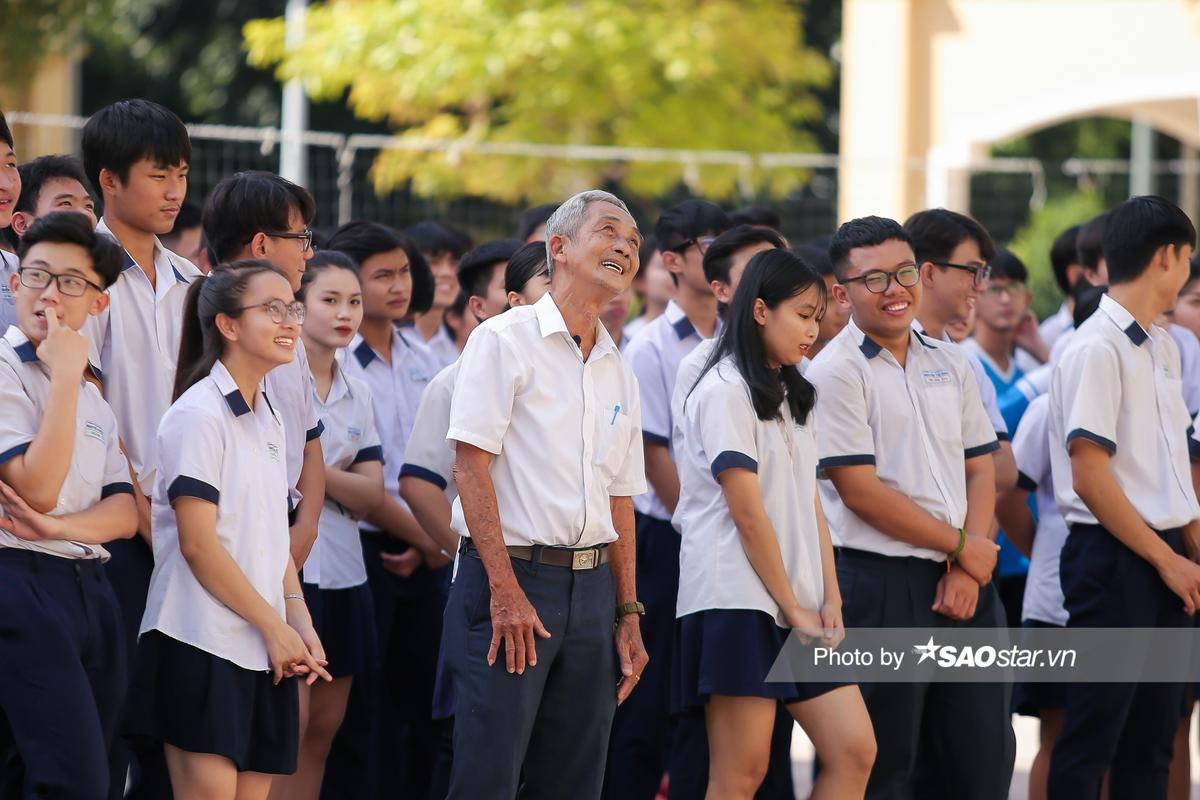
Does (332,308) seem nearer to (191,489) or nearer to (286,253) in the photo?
(286,253)

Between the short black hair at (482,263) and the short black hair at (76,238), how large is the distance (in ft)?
6.73

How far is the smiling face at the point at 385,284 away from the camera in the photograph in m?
5.64

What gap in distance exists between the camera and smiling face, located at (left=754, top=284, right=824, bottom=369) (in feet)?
15.4

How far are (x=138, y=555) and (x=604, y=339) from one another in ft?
4.53

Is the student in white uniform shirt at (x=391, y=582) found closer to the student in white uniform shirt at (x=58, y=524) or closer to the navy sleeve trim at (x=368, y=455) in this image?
the navy sleeve trim at (x=368, y=455)

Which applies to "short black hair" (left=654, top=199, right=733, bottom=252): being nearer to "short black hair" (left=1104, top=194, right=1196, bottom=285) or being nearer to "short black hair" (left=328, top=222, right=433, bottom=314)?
"short black hair" (left=328, top=222, right=433, bottom=314)

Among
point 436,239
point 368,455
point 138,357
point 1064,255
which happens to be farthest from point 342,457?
point 1064,255

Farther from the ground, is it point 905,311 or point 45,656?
point 905,311

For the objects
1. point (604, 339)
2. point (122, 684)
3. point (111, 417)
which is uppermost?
point (604, 339)

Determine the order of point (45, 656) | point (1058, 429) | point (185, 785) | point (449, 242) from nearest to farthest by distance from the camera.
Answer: point (45, 656) → point (185, 785) → point (1058, 429) → point (449, 242)

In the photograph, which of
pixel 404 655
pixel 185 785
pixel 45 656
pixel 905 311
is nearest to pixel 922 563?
pixel 905 311

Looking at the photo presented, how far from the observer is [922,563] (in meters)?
4.93

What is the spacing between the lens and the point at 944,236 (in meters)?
5.55

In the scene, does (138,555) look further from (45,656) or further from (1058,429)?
(1058,429)
